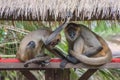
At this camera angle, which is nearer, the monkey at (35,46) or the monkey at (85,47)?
the monkey at (85,47)

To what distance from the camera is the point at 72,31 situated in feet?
15.5

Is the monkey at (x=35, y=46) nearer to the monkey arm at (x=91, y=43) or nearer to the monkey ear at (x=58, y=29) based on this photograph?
the monkey ear at (x=58, y=29)

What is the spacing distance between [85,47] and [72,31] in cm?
24

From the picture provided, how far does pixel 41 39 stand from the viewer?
4.80 m

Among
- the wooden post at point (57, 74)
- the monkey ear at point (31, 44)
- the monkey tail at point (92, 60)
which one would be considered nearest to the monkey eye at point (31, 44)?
the monkey ear at point (31, 44)

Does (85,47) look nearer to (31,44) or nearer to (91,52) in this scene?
(91,52)

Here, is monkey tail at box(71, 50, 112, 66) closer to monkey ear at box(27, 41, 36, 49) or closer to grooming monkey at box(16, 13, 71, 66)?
grooming monkey at box(16, 13, 71, 66)

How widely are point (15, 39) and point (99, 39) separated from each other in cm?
242

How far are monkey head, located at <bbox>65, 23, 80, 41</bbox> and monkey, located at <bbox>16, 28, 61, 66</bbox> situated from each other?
4.8 inches

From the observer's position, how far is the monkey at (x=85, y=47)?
456cm

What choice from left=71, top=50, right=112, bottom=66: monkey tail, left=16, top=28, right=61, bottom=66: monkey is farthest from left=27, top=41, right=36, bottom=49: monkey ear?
left=71, top=50, right=112, bottom=66: monkey tail

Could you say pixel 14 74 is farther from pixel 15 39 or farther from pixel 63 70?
pixel 63 70

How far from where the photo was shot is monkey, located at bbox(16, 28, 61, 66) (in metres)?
4.67

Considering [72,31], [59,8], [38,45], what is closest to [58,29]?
[59,8]
